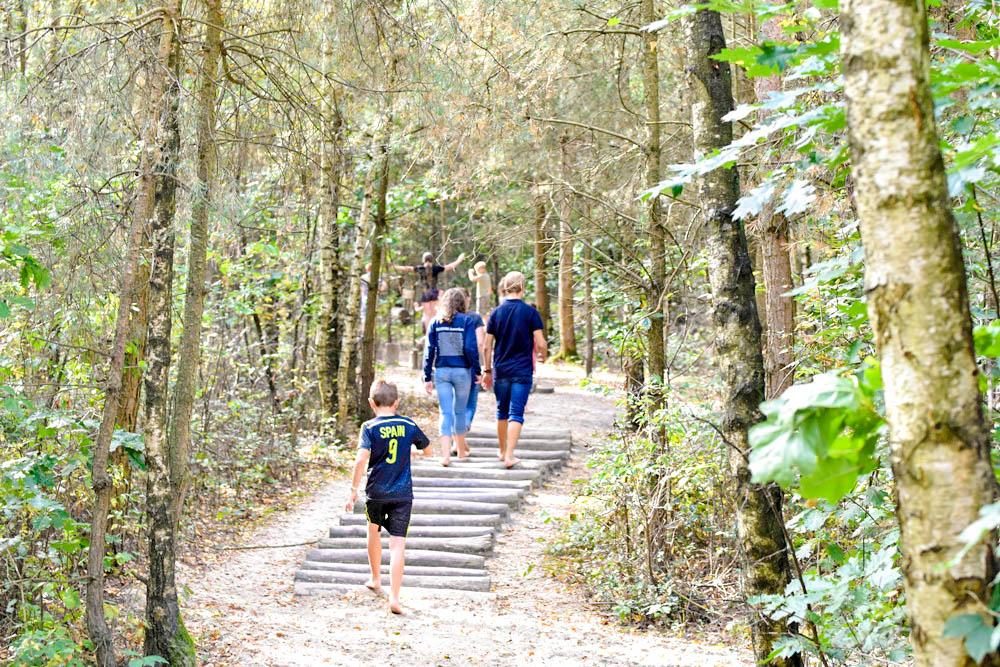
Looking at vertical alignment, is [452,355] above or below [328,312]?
below

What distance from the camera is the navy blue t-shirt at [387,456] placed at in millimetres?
7125

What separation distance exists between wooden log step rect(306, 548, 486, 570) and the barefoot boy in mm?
1267

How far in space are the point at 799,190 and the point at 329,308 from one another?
10991mm

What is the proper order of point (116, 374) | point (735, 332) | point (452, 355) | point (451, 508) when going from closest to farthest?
point (735, 332) < point (116, 374) < point (451, 508) < point (452, 355)

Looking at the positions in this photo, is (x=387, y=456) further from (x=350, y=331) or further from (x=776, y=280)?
(x=350, y=331)

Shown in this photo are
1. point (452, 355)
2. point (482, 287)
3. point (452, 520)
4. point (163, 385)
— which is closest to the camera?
point (163, 385)

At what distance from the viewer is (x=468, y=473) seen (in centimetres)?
1048

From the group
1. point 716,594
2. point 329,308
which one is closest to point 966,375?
point 716,594

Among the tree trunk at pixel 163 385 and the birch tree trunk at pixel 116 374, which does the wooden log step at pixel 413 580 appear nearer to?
the tree trunk at pixel 163 385

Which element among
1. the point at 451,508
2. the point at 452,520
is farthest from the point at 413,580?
the point at 451,508

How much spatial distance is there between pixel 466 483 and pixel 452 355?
141 cm

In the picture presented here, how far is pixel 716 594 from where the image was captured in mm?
7273

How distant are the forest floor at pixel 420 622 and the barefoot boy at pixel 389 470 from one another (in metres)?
0.48

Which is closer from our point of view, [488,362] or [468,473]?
[468,473]
